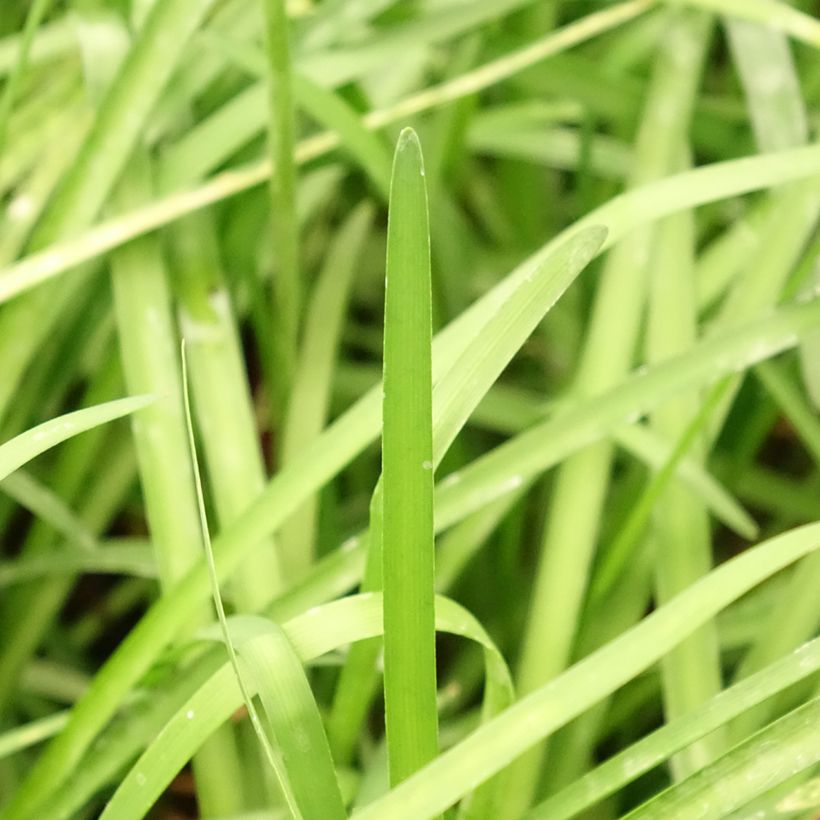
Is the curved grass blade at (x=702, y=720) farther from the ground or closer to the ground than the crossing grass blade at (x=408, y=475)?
closer to the ground

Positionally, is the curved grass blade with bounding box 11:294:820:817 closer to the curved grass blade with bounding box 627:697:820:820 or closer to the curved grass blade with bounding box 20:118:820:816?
the curved grass blade with bounding box 20:118:820:816

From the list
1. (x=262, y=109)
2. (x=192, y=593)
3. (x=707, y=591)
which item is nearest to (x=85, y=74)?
(x=262, y=109)

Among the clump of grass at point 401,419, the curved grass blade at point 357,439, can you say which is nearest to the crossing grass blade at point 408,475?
the clump of grass at point 401,419

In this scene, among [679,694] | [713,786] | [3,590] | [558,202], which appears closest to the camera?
[713,786]

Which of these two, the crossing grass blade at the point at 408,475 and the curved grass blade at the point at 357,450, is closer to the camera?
the crossing grass blade at the point at 408,475

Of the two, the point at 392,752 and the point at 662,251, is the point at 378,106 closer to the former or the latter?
the point at 662,251

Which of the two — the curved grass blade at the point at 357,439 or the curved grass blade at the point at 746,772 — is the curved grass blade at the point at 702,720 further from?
the curved grass blade at the point at 357,439

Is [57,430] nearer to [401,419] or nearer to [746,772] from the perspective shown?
[401,419]

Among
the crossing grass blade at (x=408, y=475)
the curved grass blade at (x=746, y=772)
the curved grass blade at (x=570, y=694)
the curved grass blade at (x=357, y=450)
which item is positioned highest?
the curved grass blade at (x=357, y=450)
